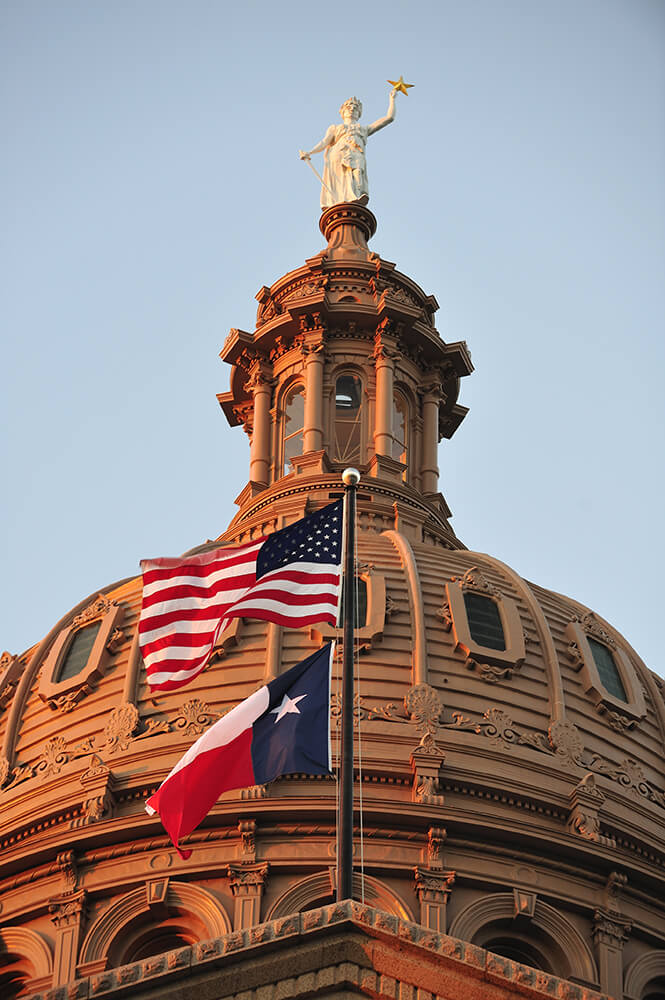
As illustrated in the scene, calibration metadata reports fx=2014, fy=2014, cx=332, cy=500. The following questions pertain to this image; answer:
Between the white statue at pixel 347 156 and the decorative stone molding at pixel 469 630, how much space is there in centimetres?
2220

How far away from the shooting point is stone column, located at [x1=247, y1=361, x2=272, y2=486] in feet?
189

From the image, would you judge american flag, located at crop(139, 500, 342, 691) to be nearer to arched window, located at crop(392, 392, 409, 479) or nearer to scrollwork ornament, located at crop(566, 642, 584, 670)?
scrollwork ornament, located at crop(566, 642, 584, 670)

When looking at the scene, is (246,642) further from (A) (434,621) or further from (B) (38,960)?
(B) (38,960)

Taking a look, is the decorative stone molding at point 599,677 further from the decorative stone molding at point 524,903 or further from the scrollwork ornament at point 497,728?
the decorative stone molding at point 524,903

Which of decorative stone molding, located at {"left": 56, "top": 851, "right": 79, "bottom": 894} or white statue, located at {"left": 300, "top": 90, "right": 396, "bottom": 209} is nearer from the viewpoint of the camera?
decorative stone molding, located at {"left": 56, "top": 851, "right": 79, "bottom": 894}

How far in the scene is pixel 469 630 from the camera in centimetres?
4528

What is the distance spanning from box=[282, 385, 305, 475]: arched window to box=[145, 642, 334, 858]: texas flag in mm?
30053

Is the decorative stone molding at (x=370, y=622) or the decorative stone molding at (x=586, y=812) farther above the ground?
the decorative stone molding at (x=370, y=622)

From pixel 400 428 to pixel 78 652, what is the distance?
1582cm

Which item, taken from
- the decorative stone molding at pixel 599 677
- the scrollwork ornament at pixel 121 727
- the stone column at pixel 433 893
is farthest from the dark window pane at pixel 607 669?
the scrollwork ornament at pixel 121 727

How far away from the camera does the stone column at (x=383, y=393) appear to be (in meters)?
56.6

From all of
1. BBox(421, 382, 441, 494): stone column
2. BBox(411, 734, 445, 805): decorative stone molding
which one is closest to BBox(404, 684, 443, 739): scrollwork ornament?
BBox(411, 734, 445, 805): decorative stone molding

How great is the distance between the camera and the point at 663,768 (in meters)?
45.9

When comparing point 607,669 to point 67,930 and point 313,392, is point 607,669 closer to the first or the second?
point 313,392
